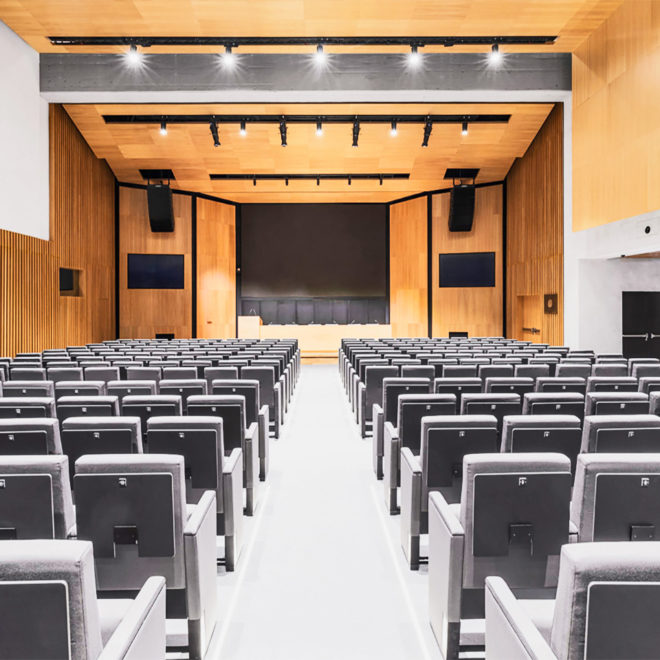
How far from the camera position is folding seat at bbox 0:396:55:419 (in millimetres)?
4121

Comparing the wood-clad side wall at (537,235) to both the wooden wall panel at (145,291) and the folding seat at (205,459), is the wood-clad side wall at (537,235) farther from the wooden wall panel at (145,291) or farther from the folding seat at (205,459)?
the folding seat at (205,459)

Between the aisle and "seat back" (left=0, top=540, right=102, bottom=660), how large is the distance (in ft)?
4.50

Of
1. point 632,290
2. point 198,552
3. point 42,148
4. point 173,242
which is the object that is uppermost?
point 42,148

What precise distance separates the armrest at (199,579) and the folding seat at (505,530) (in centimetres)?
100

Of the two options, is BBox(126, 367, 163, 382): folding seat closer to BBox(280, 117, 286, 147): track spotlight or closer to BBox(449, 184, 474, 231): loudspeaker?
BBox(280, 117, 286, 147): track spotlight

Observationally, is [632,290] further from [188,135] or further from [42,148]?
[42,148]

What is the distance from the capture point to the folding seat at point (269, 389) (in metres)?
6.77

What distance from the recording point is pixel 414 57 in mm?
12117

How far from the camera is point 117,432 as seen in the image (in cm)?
314

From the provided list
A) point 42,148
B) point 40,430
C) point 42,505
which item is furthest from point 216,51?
point 42,505

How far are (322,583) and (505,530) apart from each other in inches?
49.6

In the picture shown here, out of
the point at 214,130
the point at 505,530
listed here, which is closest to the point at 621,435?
the point at 505,530

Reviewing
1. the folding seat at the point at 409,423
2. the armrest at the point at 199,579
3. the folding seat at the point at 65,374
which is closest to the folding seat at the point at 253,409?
the folding seat at the point at 409,423

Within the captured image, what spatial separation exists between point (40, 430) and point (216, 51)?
11.7 m
